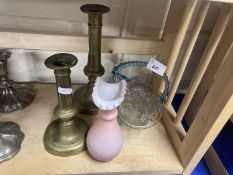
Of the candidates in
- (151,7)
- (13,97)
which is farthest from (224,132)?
(13,97)

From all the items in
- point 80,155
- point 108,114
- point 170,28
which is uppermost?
point 170,28

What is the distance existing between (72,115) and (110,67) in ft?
1.06

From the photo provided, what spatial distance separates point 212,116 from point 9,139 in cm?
51

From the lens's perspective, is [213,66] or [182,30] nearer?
[182,30]

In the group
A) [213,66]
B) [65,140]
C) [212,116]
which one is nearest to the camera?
[212,116]

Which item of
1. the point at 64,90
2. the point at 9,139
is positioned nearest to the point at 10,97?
the point at 9,139

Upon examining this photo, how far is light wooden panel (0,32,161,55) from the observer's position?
0.67 m

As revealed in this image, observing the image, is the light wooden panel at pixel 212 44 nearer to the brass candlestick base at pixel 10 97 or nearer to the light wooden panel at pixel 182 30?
the light wooden panel at pixel 182 30

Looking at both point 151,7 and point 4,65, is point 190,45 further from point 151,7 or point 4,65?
point 4,65

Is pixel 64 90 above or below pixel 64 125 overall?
above

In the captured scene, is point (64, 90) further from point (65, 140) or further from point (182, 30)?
point (182, 30)

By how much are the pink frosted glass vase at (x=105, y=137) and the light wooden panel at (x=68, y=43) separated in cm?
25

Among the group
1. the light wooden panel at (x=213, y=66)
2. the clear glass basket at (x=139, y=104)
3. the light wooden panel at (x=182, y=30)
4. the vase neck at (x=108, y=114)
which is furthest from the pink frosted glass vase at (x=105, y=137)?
the light wooden panel at (x=213, y=66)

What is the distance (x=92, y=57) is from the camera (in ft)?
2.21
